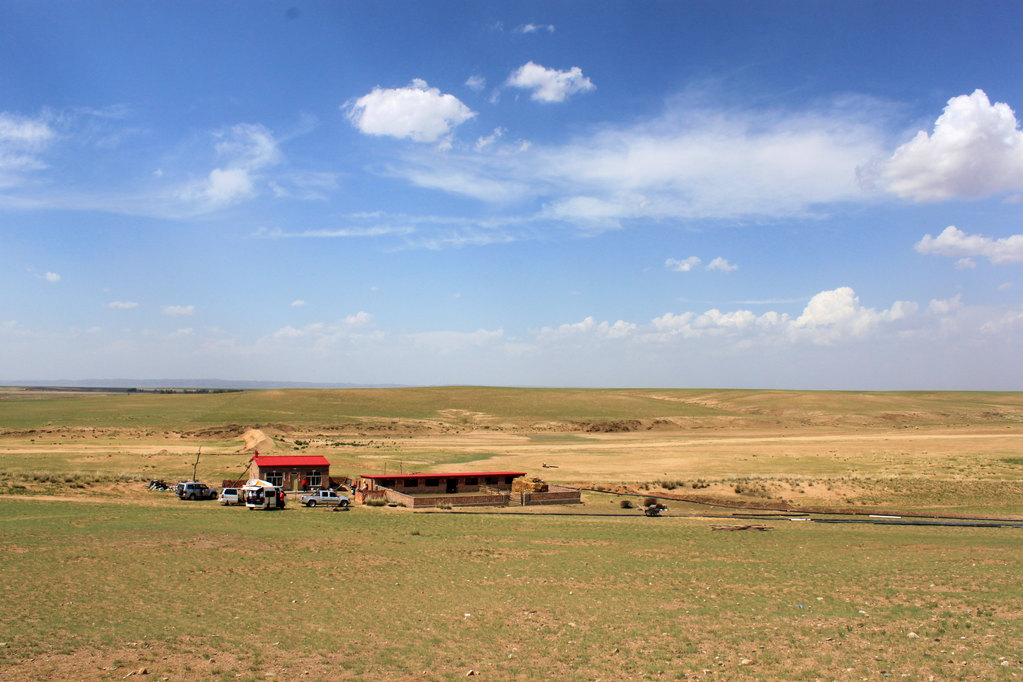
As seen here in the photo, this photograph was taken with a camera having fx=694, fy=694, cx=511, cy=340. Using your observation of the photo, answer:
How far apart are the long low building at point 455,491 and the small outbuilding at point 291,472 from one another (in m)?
3.27

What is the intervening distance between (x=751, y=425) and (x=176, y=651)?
13128 cm

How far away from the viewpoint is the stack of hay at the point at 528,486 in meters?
47.5

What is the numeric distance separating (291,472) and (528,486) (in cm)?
1662

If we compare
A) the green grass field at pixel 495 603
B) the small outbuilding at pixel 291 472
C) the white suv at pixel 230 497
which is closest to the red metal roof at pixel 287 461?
the small outbuilding at pixel 291 472

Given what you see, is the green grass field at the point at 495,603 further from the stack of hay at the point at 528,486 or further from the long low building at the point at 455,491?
the stack of hay at the point at 528,486

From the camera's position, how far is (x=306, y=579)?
21359mm

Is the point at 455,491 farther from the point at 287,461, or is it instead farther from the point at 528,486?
the point at 287,461

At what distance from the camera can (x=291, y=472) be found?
4859 cm

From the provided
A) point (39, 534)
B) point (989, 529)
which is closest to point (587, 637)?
point (39, 534)

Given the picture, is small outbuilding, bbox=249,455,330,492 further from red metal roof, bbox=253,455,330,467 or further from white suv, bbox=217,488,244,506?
white suv, bbox=217,488,244,506

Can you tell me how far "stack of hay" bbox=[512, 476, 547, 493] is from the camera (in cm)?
4747

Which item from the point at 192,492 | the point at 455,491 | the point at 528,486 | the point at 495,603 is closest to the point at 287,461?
the point at 192,492

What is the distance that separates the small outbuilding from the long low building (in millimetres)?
3268

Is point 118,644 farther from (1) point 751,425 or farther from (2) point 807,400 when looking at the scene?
(2) point 807,400
